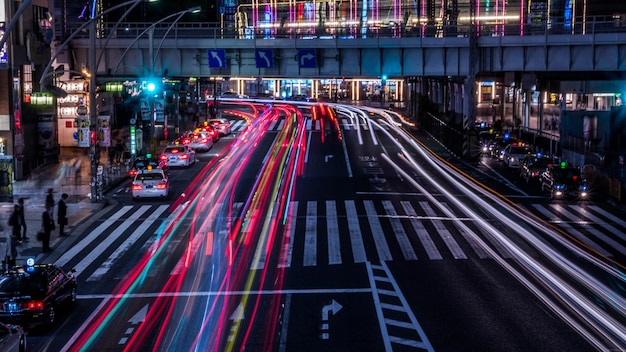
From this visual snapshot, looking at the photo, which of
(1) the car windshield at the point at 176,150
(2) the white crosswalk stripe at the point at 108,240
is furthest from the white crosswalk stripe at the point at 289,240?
(1) the car windshield at the point at 176,150

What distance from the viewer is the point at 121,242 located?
3008 centimetres

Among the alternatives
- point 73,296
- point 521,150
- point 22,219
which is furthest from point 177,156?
point 73,296

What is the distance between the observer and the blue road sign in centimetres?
5819

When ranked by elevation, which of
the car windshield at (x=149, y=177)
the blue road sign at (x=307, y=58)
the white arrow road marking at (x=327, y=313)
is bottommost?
the white arrow road marking at (x=327, y=313)

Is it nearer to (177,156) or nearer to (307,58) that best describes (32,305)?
(177,156)

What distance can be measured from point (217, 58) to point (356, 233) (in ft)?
99.0

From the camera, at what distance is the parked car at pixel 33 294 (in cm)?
1903

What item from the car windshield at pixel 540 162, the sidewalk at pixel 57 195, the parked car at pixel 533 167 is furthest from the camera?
the car windshield at pixel 540 162

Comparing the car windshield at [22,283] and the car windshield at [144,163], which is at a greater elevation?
the car windshield at [144,163]

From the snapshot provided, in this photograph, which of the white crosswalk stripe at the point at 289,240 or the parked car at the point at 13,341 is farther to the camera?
the white crosswalk stripe at the point at 289,240

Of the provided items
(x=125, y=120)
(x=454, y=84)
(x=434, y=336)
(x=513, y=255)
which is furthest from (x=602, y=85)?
(x=434, y=336)

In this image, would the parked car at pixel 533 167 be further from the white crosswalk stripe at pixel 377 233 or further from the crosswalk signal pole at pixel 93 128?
the crosswalk signal pole at pixel 93 128

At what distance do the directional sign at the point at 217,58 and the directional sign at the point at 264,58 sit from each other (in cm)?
210

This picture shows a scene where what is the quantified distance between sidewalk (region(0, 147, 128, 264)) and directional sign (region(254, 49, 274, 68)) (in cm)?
1116
